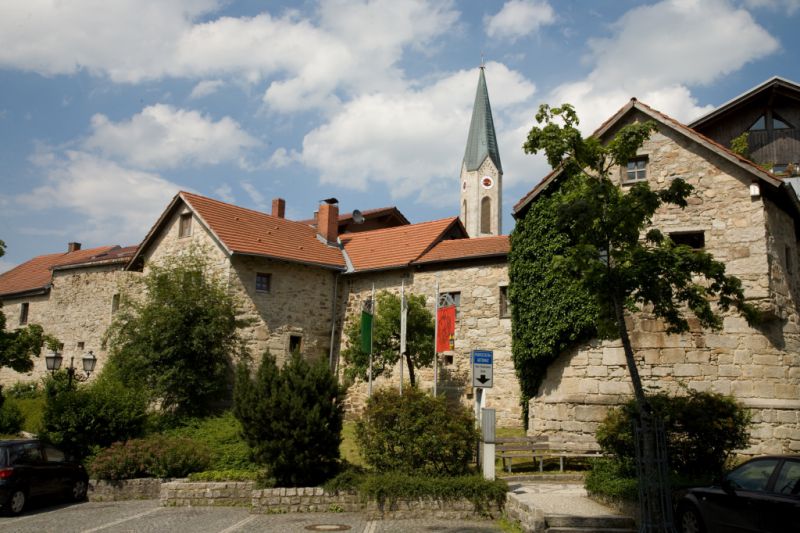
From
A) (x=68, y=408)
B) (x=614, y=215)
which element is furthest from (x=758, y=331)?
(x=68, y=408)

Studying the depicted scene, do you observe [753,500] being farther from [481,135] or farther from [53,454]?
[481,135]

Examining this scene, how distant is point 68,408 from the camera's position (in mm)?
16500

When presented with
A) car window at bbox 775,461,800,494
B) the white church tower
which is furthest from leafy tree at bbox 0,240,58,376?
the white church tower

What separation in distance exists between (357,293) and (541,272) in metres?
10.6

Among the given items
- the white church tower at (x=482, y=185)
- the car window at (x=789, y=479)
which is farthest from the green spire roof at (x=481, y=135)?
the car window at (x=789, y=479)

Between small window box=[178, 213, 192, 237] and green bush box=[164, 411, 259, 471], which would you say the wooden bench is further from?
small window box=[178, 213, 192, 237]

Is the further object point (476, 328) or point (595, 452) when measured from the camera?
point (476, 328)

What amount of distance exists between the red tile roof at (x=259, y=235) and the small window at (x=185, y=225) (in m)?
0.79

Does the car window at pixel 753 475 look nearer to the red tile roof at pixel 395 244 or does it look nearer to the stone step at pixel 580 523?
the stone step at pixel 580 523

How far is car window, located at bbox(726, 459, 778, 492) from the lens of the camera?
773 cm

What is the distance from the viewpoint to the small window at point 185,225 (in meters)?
24.9

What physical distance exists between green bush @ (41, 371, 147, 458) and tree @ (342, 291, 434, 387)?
7.26m

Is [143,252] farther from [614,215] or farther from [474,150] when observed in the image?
[474,150]

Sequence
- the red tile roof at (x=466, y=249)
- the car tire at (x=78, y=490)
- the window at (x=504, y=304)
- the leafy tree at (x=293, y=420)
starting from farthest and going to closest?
the red tile roof at (x=466, y=249) < the window at (x=504, y=304) < the car tire at (x=78, y=490) < the leafy tree at (x=293, y=420)
